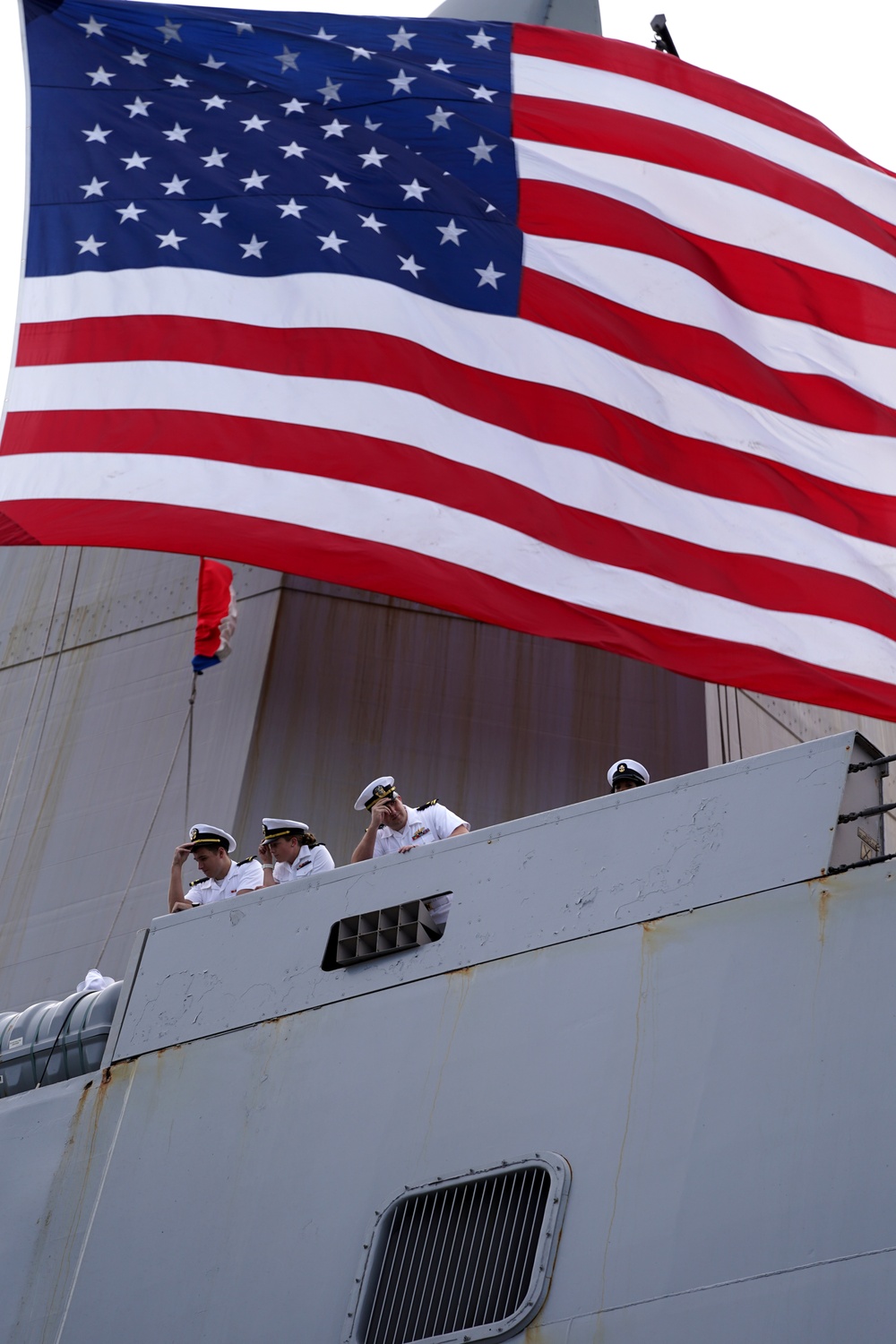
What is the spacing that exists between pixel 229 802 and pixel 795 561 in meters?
3.32

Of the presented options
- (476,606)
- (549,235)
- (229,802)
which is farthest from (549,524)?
(229,802)

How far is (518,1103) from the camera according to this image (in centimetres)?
575

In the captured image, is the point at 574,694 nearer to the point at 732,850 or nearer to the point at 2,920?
the point at 2,920

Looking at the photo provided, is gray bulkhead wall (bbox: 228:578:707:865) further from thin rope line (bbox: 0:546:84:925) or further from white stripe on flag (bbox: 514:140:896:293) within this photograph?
white stripe on flag (bbox: 514:140:896:293)

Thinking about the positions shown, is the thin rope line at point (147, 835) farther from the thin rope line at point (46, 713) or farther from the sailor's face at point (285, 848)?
the sailor's face at point (285, 848)

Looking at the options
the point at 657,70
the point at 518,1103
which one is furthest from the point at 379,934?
the point at 657,70

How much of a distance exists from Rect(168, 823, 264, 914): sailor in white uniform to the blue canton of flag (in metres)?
2.95

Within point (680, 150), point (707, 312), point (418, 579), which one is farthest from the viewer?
point (680, 150)

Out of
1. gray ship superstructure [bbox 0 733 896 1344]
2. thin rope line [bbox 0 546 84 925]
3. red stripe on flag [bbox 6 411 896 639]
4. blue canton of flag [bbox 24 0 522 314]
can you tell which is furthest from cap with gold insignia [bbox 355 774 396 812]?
thin rope line [bbox 0 546 84 925]

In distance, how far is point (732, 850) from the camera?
589cm

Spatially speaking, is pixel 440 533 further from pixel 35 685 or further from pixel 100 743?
pixel 35 685

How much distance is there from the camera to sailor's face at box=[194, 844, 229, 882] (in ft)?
24.6

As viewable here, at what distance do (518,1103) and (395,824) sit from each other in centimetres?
167

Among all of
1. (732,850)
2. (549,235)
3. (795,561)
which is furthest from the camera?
(549,235)
